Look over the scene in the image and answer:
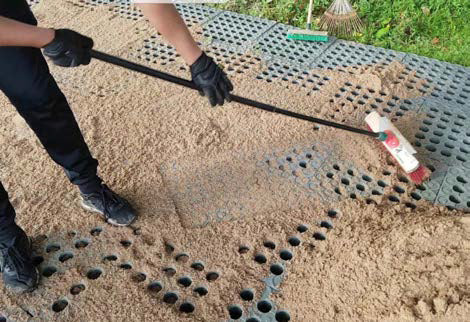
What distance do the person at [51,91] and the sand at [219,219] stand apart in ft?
0.39

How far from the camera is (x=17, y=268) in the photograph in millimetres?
1897

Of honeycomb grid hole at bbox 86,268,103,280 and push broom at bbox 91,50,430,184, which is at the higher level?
honeycomb grid hole at bbox 86,268,103,280

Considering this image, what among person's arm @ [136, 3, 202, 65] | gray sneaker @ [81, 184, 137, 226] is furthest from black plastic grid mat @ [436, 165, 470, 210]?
gray sneaker @ [81, 184, 137, 226]

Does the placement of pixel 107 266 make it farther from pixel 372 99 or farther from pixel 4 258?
pixel 372 99

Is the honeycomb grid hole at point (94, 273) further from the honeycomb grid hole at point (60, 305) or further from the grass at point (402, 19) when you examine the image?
the grass at point (402, 19)

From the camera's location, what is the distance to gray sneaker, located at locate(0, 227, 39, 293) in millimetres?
1894

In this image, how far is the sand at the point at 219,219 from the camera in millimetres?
1850

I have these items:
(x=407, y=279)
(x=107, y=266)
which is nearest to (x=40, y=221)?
(x=107, y=266)

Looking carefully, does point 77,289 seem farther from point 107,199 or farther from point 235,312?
point 235,312

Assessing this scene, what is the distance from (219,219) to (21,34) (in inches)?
47.0

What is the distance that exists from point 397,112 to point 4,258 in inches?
A: 92.4

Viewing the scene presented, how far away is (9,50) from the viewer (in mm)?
1689

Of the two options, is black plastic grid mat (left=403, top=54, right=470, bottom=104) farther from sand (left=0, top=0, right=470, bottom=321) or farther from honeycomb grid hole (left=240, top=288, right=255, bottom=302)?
honeycomb grid hole (left=240, top=288, right=255, bottom=302)

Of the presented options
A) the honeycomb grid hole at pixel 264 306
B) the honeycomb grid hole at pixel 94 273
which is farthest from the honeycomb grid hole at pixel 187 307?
the honeycomb grid hole at pixel 94 273
